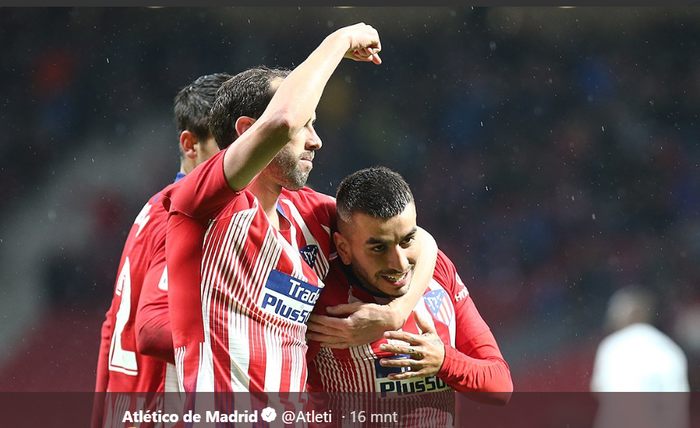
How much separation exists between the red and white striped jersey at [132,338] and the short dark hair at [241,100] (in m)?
0.66

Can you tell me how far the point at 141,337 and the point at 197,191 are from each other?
0.74 meters

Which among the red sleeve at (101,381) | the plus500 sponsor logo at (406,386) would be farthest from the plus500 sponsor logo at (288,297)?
the red sleeve at (101,381)

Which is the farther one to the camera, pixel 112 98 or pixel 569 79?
pixel 569 79

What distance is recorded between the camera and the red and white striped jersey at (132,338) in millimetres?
3080

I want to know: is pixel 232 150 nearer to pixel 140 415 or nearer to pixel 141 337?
pixel 141 337

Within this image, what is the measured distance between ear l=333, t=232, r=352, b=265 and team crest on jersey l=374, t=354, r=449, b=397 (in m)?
0.33

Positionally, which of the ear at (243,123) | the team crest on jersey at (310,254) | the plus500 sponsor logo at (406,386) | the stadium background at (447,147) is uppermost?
the stadium background at (447,147)

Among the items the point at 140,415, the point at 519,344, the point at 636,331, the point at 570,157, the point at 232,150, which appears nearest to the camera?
the point at 232,150

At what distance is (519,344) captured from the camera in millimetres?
7172

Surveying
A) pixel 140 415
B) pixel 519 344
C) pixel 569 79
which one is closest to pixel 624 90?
pixel 569 79

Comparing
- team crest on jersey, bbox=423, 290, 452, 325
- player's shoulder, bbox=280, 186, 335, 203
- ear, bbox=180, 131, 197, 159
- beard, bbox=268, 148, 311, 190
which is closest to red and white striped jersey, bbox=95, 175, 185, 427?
ear, bbox=180, 131, 197, 159

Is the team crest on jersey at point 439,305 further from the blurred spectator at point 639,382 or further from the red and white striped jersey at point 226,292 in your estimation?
the blurred spectator at point 639,382

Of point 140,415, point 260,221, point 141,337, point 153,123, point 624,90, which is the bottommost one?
point 140,415

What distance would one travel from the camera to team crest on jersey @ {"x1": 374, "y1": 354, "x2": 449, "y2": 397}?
2561 mm
